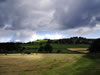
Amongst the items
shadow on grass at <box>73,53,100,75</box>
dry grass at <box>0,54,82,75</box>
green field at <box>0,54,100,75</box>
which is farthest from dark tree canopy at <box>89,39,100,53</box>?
shadow on grass at <box>73,53,100,75</box>

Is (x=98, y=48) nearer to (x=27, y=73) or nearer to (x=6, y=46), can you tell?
(x=27, y=73)

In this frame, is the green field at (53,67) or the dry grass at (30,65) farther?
the dry grass at (30,65)

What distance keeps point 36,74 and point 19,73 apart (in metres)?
4.51

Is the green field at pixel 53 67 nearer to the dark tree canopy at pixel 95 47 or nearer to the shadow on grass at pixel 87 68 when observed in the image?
the shadow on grass at pixel 87 68

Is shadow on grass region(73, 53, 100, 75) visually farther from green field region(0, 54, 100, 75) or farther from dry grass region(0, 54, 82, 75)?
dry grass region(0, 54, 82, 75)

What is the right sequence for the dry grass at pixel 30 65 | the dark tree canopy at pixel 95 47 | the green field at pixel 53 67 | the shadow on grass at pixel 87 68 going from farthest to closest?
1. the dark tree canopy at pixel 95 47
2. the dry grass at pixel 30 65
3. the green field at pixel 53 67
4. the shadow on grass at pixel 87 68

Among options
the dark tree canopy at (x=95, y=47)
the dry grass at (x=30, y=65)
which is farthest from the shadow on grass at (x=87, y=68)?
the dark tree canopy at (x=95, y=47)

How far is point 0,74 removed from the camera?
30.6 metres

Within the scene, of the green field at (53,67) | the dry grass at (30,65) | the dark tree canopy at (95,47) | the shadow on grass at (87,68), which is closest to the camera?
the shadow on grass at (87,68)

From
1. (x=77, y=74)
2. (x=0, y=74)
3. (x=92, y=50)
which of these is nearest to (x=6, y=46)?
(x=92, y=50)

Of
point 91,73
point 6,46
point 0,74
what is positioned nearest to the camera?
point 91,73

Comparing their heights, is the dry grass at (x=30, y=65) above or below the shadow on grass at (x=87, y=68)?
below

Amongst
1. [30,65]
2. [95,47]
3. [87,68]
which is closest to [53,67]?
[30,65]

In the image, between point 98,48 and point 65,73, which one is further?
point 98,48
